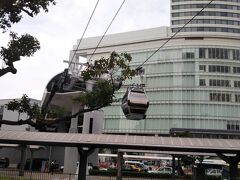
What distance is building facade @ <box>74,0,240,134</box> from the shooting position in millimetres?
80188

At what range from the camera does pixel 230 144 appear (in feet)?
65.5

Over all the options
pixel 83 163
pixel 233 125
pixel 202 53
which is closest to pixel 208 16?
pixel 202 53

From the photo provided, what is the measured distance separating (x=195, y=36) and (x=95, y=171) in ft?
169

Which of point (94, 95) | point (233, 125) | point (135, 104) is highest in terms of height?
point (233, 125)

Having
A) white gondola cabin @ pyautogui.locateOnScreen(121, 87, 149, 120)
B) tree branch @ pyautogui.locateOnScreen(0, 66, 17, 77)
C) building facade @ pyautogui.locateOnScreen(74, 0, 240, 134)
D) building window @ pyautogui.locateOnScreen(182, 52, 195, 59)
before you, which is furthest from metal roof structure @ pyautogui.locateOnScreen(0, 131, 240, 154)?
building window @ pyautogui.locateOnScreen(182, 52, 195, 59)

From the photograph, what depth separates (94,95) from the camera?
15.6m

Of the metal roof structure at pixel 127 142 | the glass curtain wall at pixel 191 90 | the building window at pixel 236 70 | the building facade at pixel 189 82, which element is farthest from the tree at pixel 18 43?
the building window at pixel 236 70

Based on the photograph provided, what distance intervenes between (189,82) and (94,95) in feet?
224

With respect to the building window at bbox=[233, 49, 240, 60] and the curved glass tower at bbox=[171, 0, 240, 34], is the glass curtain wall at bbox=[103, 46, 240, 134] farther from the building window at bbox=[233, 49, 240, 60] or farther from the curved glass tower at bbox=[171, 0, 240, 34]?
the curved glass tower at bbox=[171, 0, 240, 34]

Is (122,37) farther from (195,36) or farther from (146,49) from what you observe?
(195,36)

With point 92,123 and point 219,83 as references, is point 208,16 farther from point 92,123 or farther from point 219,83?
point 92,123

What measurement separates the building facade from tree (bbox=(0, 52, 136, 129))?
60828mm

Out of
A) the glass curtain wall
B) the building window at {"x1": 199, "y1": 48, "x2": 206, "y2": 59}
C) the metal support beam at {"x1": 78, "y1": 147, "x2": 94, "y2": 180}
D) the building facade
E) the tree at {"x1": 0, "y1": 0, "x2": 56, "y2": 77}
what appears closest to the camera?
the tree at {"x1": 0, "y1": 0, "x2": 56, "y2": 77}

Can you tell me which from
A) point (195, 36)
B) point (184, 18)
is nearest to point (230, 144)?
point (195, 36)
